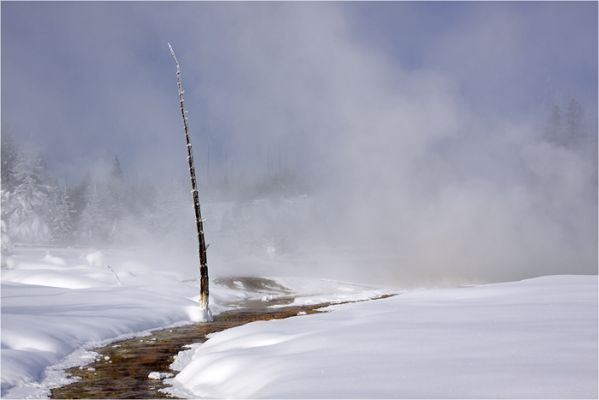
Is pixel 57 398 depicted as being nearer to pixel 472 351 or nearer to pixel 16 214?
pixel 472 351

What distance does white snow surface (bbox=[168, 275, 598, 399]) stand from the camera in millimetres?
4750

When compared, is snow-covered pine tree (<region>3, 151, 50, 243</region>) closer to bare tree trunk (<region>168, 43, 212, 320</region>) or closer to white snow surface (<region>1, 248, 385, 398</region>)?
white snow surface (<region>1, 248, 385, 398</region>)

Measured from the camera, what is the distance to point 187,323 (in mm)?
18734

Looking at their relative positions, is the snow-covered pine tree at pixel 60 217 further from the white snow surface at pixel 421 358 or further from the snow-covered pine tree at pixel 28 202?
the white snow surface at pixel 421 358

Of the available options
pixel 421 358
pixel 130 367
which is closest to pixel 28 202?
pixel 130 367

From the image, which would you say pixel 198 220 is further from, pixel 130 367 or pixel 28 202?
pixel 28 202

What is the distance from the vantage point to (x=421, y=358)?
6.05 meters

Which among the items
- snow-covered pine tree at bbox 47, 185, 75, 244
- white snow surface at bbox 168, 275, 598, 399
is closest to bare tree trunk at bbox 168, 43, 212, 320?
white snow surface at bbox 168, 275, 598, 399

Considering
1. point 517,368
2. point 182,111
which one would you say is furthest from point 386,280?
point 517,368

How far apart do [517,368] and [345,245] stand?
145 meters

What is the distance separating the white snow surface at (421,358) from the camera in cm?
475

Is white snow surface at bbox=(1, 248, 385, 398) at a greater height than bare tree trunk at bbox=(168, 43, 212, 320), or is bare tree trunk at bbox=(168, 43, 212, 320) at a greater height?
bare tree trunk at bbox=(168, 43, 212, 320)

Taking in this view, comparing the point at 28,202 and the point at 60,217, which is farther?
the point at 60,217

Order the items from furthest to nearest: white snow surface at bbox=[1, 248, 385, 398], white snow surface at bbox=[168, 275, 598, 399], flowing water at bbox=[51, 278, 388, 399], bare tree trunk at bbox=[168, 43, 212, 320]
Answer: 1. bare tree trunk at bbox=[168, 43, 212, 320]
2. white snow surface at bbox=[1, 248, 385, 398]
3. flowing water at bbox=[51, 278, 388, 399]
4. white snow surface at bbox=[168, 275, 598, 399]
